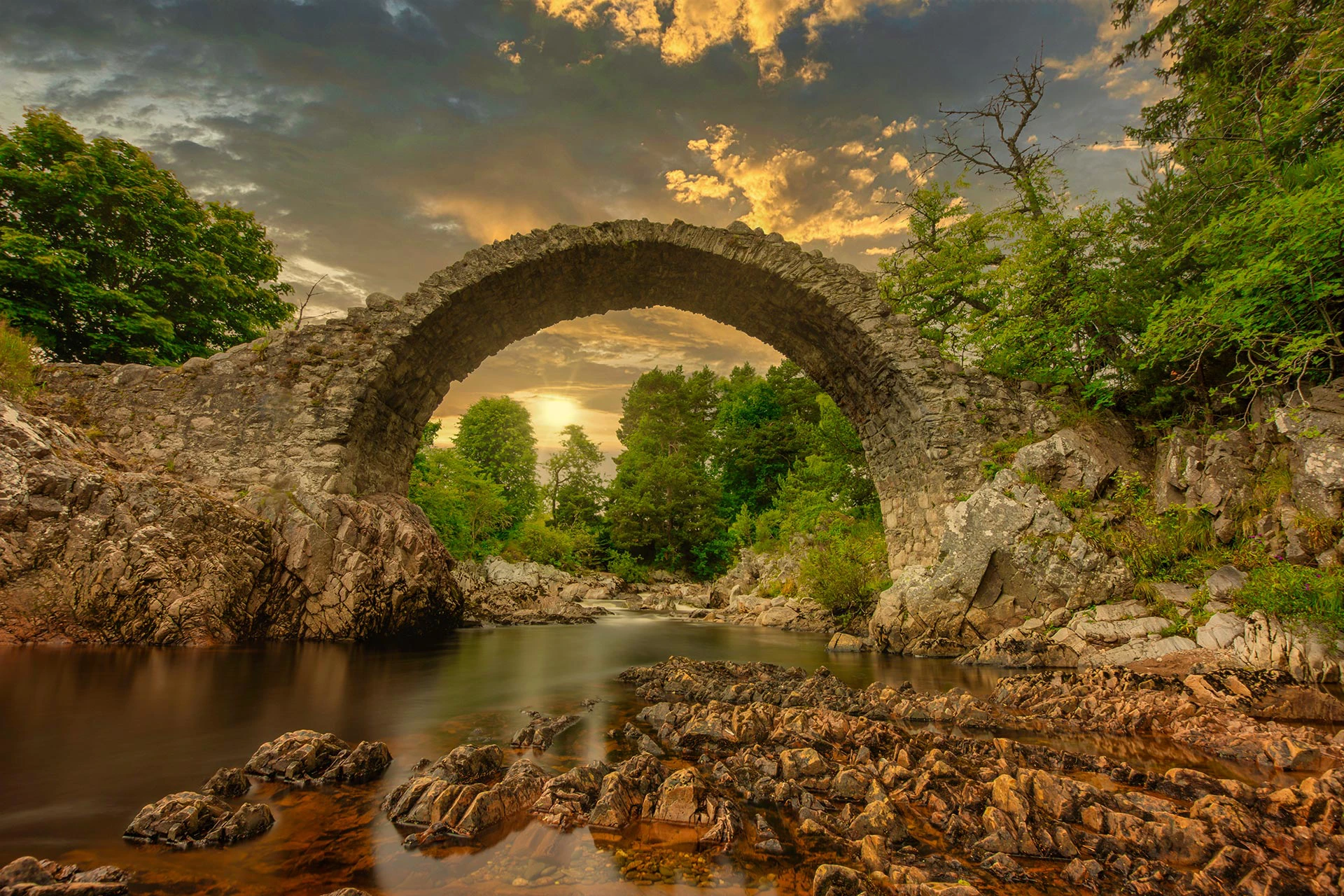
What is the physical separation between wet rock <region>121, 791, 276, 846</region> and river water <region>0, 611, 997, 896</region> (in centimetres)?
5

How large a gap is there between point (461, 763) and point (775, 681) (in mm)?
3273

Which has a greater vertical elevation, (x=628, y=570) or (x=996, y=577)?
(x=996, y=577)

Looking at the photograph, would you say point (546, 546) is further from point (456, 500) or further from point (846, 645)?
point (846, 645)

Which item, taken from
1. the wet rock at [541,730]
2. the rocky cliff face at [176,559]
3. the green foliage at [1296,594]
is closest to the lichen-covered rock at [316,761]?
the wet rock at [541,730]

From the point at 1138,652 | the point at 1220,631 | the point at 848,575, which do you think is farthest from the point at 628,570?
the point at 1220,631

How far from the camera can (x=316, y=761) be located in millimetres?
2721

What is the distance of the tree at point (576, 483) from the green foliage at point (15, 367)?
80.0 ft

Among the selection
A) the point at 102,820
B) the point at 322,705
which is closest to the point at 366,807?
the point at 102,820

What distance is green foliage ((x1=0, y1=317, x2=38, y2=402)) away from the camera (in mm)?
7621

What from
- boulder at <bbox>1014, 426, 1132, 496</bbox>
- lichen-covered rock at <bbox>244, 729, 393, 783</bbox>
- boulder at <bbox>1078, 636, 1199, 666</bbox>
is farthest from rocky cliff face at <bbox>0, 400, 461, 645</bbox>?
boulder at <bbox>1014, 426, 1132, 496</bbox>

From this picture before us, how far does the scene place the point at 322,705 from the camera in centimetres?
435

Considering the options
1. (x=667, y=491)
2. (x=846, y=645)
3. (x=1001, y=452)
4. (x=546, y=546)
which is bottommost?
(x=846, y=645)

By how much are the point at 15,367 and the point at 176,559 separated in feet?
15.1

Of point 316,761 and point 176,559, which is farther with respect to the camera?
point 176,559
